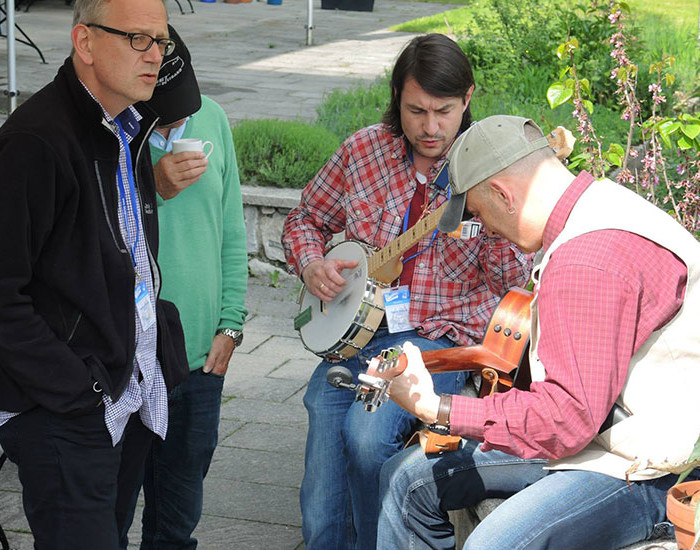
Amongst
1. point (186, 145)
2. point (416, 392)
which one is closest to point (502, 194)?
point (416, 392)

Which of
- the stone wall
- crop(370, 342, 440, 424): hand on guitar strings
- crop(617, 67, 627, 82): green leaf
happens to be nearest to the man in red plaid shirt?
crop(370, 342, 440, 424): hand on guitar strings

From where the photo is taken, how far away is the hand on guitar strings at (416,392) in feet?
8.31

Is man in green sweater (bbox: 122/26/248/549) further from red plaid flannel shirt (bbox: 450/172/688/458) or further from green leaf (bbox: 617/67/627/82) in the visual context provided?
green leaf (bbox: 617/67/627/82)

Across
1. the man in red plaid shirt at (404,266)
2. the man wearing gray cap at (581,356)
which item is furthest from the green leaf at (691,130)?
the man wearing gray cap at (581,356)

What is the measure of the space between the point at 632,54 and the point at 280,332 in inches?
172

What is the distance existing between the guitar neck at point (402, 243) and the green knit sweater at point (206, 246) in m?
0.46

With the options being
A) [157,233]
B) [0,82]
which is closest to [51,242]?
[157,233]

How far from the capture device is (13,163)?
2.28m

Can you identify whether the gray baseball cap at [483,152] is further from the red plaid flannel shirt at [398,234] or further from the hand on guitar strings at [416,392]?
the red plaid flannel shirt at [398,234]

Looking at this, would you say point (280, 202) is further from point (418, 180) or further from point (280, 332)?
point (418, 180)

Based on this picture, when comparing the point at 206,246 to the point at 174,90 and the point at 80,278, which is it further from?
the point at 80,278

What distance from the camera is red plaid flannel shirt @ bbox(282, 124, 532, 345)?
3.40 meters

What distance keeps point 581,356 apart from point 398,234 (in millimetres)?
1375

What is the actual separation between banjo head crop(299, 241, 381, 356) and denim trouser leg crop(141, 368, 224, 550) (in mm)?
443
